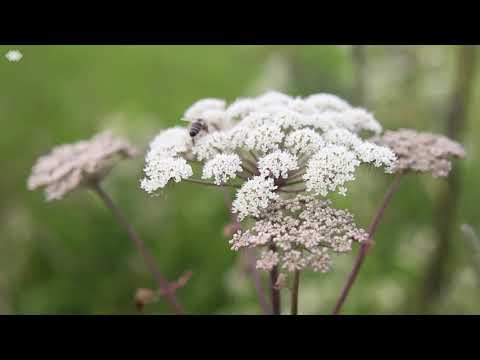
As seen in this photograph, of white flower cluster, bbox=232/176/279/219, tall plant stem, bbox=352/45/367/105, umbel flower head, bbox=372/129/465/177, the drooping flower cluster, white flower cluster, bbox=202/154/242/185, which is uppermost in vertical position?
tall plant stem, bbox=352/45/367/105

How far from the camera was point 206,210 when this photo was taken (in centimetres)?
472

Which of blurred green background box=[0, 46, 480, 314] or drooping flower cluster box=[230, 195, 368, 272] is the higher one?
blurred green background box=[0, 46, 480, 314]

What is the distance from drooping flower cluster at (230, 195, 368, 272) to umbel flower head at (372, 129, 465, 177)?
1.96 ft

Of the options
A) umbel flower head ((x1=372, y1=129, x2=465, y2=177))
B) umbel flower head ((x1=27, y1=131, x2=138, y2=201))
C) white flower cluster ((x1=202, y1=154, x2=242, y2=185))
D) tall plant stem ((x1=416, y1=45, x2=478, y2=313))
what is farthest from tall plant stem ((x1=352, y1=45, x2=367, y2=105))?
white flower cluster ((x1=202, y1=154, x2=242, y2=185))

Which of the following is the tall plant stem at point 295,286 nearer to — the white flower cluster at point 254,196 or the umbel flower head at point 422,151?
the white flower cluster at point 254,196

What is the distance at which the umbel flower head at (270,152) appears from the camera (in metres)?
1.87

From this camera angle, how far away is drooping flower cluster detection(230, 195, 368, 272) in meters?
1.70

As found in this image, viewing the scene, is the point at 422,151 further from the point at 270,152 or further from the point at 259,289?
the point at 259,289

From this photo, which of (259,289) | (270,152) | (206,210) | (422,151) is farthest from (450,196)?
(270,152)

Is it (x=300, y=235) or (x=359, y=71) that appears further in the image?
(x=359, y=71)

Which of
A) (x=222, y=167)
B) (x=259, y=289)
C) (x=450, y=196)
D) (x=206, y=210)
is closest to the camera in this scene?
(x=222, y=167)

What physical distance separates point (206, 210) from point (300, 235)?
300 centimetres

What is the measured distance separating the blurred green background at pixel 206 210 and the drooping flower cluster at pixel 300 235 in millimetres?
1807

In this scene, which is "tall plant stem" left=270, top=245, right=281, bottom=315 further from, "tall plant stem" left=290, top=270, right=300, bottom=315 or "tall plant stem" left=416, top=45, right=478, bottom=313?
"tall plant stem" left=416, top=45, right=478, bottom=313
